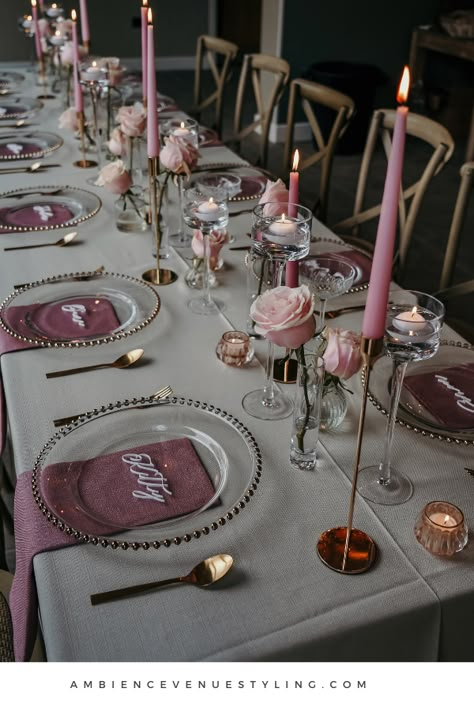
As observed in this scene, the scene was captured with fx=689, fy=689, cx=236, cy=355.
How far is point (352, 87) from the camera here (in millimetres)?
4730

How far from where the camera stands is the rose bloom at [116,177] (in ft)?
5.15

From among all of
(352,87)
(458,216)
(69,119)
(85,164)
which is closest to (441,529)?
(458,216)

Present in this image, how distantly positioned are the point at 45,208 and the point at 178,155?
52 centimetres

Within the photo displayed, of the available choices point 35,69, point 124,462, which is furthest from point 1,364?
point 35,69

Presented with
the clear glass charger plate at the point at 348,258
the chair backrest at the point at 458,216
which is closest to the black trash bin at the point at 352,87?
the chair backrest at the point at 458,216

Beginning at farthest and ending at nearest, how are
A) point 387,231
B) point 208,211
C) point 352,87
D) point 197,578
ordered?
1. point 352,87
2. point 208,211
3. point 197,578
4. point 387,231

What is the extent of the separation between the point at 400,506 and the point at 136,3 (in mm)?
7393

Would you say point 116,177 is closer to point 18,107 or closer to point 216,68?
point 18,107

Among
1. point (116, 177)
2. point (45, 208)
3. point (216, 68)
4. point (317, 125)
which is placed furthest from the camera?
point (216, 68)

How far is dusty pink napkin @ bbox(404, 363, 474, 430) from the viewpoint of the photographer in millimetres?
1042

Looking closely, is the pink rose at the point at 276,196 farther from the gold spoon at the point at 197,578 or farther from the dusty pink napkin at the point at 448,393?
the gold spoon at the point at 197,578

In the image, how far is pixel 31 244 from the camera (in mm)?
1616

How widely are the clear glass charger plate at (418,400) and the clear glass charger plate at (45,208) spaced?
0.93 m

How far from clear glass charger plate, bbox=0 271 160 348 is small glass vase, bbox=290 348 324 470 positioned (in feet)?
1.41
